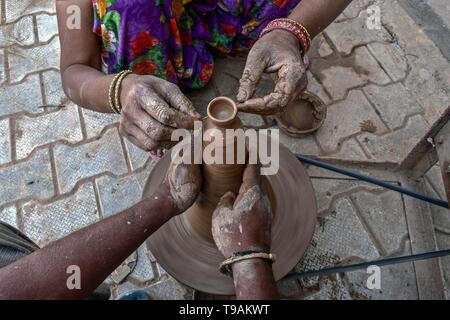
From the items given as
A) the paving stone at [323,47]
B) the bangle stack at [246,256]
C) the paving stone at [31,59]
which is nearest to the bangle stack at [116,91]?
the bangle stack at [246,256]

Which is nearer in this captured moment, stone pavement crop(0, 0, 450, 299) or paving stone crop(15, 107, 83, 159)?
A: stone pavement crop(0, 0, 450, 299)

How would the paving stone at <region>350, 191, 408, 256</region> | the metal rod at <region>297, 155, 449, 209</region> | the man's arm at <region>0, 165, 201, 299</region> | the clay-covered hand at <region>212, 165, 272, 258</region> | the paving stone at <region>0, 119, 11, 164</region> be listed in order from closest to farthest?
1. the man's arm at <region>0, 165, 201, 299</region>
2. the clay-covered hand at <region>212, 165, 272, 258</region>
3. the metal rod at <region>297, 155, 449, 209</region>
4. the paving stone at <region>350, 191, 408, 256</region>
5. the paving stone at <region>0, 119, 11, 164</region>

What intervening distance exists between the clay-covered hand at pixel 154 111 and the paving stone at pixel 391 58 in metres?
1.65

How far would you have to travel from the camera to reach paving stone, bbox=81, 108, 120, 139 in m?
2.15

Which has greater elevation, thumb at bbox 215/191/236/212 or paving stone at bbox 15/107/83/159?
paving stone at bbox 15/107/83/159

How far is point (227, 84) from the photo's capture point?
7.56 ft

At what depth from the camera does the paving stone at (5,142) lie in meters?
2.09

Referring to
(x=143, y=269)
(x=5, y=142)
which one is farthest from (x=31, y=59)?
(x=143, y=269)

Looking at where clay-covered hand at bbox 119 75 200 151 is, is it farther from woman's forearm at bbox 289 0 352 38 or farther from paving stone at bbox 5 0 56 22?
paving stone at bbox 5 0 56 22

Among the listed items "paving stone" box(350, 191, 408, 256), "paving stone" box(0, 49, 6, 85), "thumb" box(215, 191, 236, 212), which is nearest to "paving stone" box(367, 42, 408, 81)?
"paving stone" box(350, 191, 408, 256)

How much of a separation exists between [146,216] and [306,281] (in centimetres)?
96

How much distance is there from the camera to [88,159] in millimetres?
2082
